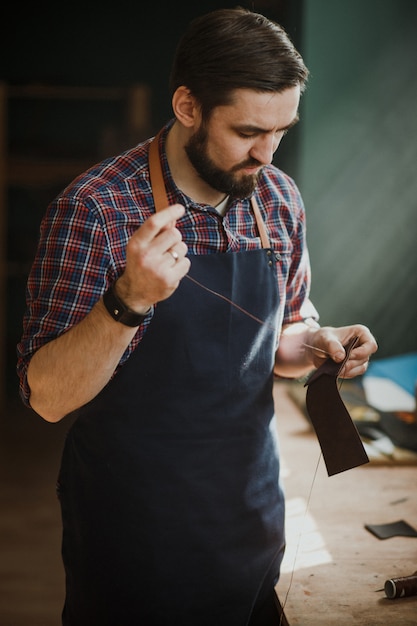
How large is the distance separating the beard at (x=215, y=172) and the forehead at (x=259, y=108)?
2.4 inches

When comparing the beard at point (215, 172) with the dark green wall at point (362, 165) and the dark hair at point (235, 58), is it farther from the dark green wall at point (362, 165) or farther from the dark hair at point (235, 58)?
the dark green wall at point (362, 165)

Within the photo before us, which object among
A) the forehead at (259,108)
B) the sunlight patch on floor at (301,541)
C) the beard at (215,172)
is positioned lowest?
the sunlight patch on floor at (301,541)

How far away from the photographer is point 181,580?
138cm

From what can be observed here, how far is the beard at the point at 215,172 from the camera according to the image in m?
1.31

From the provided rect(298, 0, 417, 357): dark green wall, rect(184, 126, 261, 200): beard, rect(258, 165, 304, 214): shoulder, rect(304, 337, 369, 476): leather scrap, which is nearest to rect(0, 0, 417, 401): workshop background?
rect(298, 0, 417, 357): dark green wall

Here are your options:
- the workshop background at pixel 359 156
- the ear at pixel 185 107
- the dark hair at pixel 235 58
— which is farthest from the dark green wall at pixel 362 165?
the ear at pixel 185 107

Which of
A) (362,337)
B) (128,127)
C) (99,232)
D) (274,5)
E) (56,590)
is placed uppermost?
(274,5)

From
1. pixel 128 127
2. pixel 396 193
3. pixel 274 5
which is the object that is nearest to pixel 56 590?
pixel 396 193

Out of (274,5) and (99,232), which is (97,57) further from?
(99,232)

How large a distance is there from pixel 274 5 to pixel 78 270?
81cm

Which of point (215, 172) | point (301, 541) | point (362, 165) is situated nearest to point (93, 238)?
point (215, 172)

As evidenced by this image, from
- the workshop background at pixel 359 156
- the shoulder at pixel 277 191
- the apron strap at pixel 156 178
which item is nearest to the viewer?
the apron strap at pixel 156 178

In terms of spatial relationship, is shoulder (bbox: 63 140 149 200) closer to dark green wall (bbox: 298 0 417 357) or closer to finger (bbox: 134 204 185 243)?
finger (bbox: 134 204 185 243)

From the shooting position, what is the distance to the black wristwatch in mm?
1114
